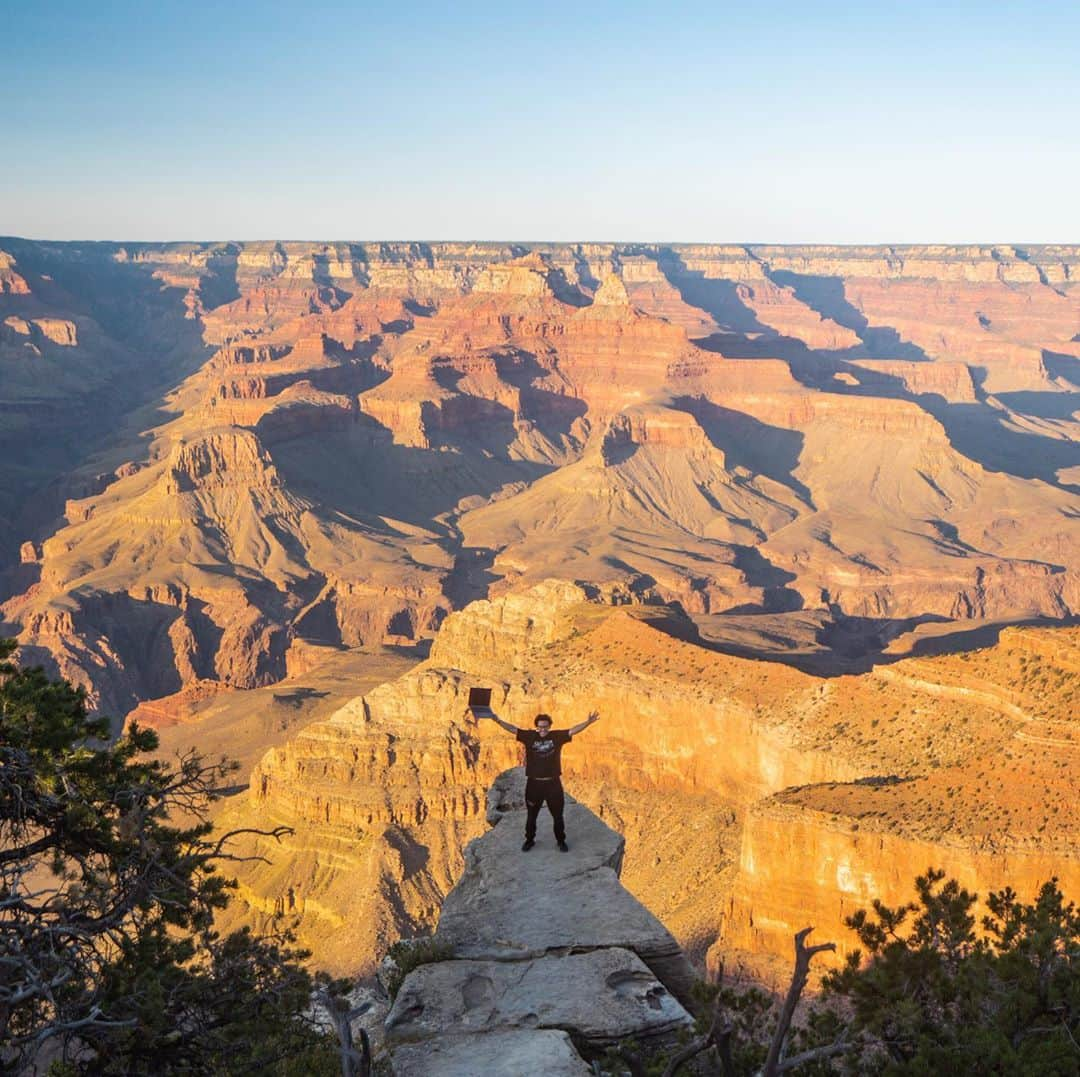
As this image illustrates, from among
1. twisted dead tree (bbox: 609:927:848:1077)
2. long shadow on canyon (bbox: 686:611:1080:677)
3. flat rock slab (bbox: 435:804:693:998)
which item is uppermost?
twisted dead tree (bbox: 609:927:848:1077)

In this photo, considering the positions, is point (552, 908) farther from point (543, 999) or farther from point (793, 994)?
point (793, 994)

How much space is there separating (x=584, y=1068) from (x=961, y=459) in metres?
179

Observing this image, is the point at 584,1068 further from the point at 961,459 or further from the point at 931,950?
the point at 961,459

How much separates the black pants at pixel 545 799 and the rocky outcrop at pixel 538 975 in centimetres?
44

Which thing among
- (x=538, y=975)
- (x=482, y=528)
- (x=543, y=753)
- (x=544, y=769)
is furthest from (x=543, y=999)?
(x=482, y=528)

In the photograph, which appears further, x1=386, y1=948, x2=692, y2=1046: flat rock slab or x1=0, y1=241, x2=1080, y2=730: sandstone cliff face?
Result: x1=0, y1=241, x2=1080, y2=730: sandstone cliff face

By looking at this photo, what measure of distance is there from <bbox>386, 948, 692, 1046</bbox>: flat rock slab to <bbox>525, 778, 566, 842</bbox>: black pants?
3.83m

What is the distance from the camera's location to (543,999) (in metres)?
16.6

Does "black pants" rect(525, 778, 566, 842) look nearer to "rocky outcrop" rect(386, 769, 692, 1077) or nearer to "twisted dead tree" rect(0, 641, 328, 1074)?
"rocky outcrop" rect(386, 769, 692, 1077)

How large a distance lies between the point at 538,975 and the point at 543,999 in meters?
0.73

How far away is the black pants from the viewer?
21219mm

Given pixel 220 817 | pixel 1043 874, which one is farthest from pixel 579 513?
pixel 1043 874

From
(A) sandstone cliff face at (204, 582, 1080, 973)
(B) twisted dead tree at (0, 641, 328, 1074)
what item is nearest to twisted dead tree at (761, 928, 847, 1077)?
(B) twisted dead tree at (0, 641, 328, 1074)

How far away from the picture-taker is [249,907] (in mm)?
51562
